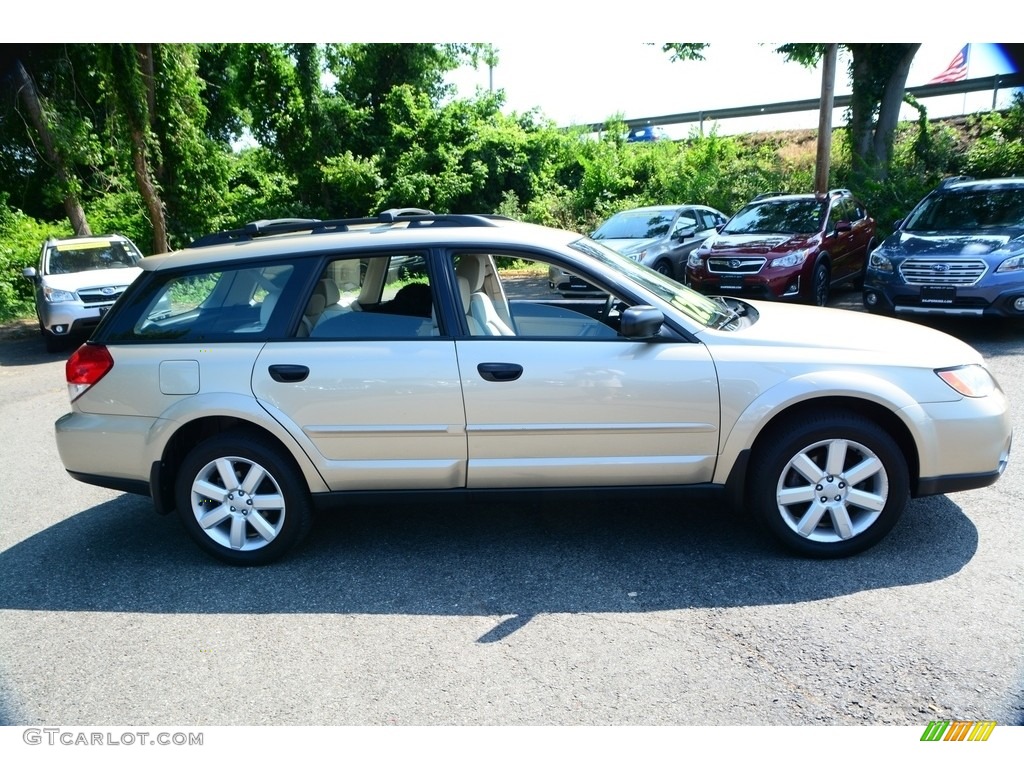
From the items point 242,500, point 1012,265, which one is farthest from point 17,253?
point 1012,265

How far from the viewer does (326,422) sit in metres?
4.21

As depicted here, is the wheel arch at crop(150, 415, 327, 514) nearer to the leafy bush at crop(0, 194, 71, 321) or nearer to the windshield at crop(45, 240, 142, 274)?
the windshield at crop(45, 240, 142, 274)

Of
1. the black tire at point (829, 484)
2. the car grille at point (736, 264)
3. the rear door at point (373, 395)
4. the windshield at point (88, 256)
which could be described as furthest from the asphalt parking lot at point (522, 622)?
the windshield at point (88, 256)

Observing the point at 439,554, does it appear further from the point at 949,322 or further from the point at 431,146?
the point at 431,146

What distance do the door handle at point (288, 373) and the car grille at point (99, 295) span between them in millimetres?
9064

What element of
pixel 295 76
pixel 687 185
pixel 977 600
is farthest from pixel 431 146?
pixel 977 600

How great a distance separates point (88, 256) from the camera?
42.3 ft

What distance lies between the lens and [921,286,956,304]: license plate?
909cm

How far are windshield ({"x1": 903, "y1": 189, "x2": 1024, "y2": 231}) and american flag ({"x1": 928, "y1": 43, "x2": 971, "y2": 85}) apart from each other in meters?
11.2

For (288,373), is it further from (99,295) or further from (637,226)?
(637,226)

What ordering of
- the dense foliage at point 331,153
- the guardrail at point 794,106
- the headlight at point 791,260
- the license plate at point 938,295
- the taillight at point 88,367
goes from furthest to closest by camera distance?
the guardrail at point 794,106
the dense foliage at point 331,153
the headlight at point 791,260
the license plate at point 938,295
the taillight at point 88,367

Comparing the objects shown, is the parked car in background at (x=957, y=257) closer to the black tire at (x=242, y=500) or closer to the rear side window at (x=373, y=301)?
the rear side window at (x=373, y=301)

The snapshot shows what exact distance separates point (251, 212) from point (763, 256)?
17701mm

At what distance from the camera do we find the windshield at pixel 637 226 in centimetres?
1470
